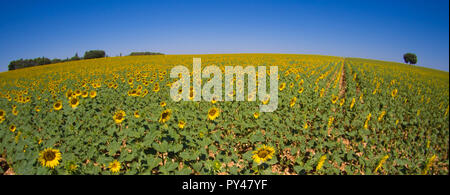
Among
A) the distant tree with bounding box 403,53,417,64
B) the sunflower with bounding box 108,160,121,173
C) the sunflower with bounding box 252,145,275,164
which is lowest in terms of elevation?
the sunflower with bounding box 108,160,121,173

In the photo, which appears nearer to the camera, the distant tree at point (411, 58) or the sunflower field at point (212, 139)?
the sunflower field at point (212, 139)

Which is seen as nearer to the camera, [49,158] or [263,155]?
[49,158]

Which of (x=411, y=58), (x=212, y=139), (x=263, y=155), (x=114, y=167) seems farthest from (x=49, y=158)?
(x=411, y=58)

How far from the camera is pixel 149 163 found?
281 cm

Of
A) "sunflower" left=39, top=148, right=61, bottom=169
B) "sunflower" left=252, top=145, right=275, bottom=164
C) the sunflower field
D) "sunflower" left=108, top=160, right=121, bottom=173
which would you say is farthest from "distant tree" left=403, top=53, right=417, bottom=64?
"sunflower" left=39, top=148, right=61, bottom=169

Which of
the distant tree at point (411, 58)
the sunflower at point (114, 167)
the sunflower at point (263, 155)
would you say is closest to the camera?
the sunflower at point (114, 167)

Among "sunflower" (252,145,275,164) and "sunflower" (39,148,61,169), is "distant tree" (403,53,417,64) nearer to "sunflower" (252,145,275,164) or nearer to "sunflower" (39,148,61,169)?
"sunflower" (252,145,275,164)

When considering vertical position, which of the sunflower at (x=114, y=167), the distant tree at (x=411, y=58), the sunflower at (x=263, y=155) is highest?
the distant tree at (x=411, y=58)

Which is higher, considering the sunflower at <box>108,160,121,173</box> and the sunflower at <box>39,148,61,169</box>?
the sunflower at <box>39,148,61,169</box>

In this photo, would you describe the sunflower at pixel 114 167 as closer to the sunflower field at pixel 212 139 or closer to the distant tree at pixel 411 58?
the sunflower field at pixel 212 139

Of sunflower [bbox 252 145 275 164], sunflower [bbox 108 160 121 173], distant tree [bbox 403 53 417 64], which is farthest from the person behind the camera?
distant tree [bbox 403 53 417 64]

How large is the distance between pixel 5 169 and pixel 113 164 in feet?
10.7

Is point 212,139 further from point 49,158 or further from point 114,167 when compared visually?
point 49,158

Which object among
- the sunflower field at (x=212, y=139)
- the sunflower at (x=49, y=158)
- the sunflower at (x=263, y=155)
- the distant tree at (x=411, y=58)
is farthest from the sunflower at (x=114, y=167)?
the distant tree at (x=411, y=58)
